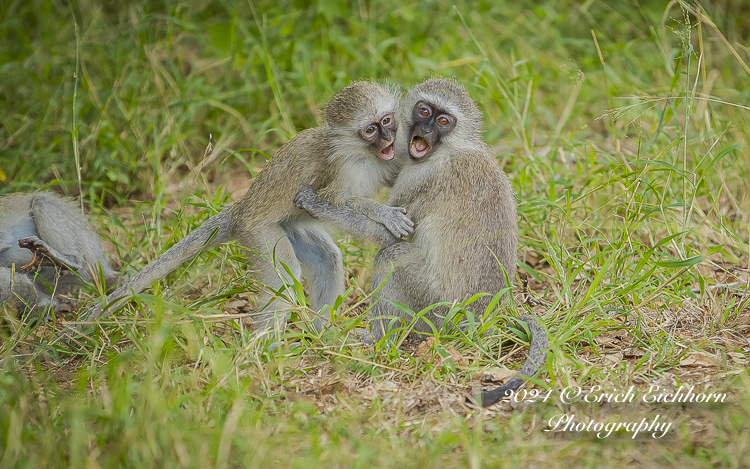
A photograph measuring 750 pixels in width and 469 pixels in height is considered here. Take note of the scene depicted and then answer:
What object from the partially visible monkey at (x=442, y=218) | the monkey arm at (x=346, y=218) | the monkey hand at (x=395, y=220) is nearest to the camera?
the partially visible monkey at (x=442, y=218)

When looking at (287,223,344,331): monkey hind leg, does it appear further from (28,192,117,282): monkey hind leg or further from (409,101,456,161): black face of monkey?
(28,192,117,282): monkey hind leg

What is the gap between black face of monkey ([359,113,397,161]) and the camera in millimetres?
4574

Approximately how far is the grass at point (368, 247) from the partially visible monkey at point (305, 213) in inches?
8.3

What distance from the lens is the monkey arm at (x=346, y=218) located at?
457 centimetres

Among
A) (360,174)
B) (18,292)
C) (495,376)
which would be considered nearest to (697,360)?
(495,376)

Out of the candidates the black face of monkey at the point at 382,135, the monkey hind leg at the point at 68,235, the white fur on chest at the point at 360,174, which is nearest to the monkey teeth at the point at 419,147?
the black face of monkey at the point at 382,135

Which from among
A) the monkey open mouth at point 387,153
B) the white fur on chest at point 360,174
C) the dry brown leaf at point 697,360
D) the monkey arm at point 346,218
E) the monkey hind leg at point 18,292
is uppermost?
the monkey open mouth at point 387,153

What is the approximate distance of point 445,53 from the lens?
7.61m

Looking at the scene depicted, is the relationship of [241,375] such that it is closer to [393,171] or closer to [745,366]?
[393,171]

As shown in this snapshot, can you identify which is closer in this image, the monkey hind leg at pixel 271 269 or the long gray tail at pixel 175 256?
the monkey hind leg at pixel 271 269

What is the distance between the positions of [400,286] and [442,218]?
0.51 m

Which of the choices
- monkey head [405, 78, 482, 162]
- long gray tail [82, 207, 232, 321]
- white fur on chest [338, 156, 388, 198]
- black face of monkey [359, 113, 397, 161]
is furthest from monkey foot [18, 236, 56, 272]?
monkey head [405, 78, 482, 162]

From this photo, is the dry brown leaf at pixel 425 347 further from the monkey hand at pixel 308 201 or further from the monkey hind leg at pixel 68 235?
the monkey hind leg at pixel 68 235

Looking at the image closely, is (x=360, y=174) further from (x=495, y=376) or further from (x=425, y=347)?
(x=495, y=376)
